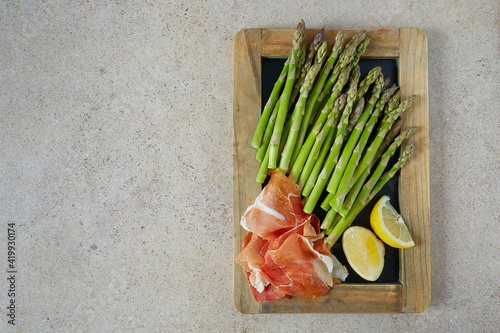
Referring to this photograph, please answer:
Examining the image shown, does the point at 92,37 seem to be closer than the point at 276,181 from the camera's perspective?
No

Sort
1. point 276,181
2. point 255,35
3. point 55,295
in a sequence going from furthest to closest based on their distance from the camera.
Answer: point 55,295 → point 255,35 → point 276,181

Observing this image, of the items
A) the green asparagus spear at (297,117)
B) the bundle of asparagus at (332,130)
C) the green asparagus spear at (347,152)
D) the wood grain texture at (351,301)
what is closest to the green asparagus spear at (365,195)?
the bundle of asparagus at (332,130)

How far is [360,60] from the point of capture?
1.73 meters

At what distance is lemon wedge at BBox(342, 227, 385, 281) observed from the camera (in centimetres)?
162

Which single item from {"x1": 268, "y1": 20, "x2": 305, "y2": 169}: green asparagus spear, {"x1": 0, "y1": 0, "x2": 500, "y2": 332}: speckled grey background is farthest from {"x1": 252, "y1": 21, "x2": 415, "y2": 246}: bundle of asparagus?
{"x1": 0, "y1": 0, "x2": 500, "y2": 332}: speckled grey background

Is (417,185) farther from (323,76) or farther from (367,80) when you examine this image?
(323,76)

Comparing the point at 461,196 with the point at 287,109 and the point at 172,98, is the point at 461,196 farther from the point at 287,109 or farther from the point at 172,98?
the point at 172,98

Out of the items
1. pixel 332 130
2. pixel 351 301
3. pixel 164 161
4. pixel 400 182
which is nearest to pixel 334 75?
pixel 332 130

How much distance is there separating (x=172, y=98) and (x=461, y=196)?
1.72m

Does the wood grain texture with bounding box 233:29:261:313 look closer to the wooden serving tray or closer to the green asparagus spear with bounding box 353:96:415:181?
the wooden serving tray

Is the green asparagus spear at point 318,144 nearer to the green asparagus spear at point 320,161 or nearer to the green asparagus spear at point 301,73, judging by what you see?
the green asparagus spear at point 320,161

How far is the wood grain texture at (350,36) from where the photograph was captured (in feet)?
5.58

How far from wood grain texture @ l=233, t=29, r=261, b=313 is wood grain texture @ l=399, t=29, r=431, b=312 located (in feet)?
2.55

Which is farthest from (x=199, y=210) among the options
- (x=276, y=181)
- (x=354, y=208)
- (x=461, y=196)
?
(x=461, y=196)
